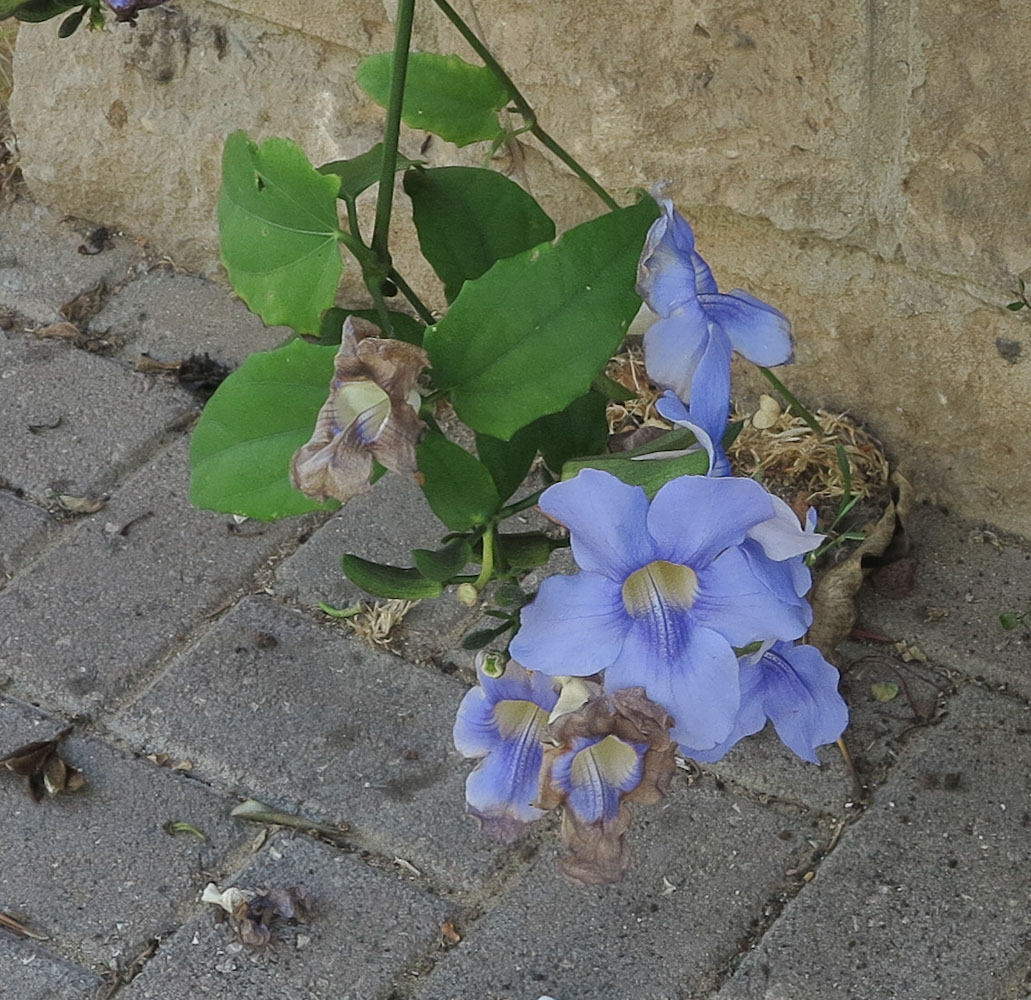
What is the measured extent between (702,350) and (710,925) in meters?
0.97

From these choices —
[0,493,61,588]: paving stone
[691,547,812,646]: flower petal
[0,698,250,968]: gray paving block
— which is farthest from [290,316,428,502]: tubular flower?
[0,493,61,588]: paving stone

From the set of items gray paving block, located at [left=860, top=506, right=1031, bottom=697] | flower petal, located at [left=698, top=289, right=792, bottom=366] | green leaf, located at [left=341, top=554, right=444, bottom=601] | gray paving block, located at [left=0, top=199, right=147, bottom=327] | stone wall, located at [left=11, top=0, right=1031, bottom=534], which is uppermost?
flower petal, located at [left=698, top=289, right=792, bottom=366]

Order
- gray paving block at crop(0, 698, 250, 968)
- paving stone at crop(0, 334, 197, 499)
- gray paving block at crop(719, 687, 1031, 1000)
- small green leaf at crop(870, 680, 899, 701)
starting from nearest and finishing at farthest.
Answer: gray paving block at crop(719, 687, 1031, 1000) → gray paving block at crop(0, 698, 250, 968) → small green leaf at crop(870, 680, 899, 701) → paving stone at crop(0, 334, 197, 499)

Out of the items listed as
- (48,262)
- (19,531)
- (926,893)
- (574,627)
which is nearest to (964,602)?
(926,893)

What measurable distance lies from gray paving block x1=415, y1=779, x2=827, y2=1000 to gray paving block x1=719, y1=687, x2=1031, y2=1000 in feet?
0.17

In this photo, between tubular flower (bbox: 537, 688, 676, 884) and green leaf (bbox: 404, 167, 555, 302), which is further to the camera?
green leaf (bbox: 404, 167, 555, 302)

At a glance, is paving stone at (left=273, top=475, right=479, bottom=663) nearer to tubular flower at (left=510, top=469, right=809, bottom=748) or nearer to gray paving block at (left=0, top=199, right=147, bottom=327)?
gray paving block at (left=0, top=199, right=147, bottom=327)

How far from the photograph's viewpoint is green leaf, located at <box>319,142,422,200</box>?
1389mm

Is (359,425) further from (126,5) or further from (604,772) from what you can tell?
(126,5)

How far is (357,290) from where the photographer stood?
2.83 meters

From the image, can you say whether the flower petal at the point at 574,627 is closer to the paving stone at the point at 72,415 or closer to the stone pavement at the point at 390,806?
the stone pavement at the point at 390,806

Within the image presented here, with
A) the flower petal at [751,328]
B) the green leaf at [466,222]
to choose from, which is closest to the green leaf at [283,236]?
the green leaf at [466,222]

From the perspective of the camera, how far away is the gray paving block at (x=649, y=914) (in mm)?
1769

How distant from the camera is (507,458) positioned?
131cm
